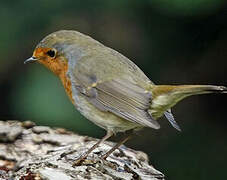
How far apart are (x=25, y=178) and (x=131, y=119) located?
0.91 metres

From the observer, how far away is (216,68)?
24.5 ft

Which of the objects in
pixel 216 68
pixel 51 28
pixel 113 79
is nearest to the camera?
pixel 113 79

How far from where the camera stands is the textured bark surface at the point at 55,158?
189 inches

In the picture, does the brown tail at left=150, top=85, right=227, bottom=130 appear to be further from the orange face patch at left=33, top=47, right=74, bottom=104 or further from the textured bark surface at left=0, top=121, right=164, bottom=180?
the orange face patch at left=33, top=47, right=74, bottom=104

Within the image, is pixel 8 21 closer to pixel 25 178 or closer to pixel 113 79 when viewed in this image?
pixel 113 79

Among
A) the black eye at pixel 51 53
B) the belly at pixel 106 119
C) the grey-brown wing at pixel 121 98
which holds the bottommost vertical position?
the belly at pixel 106 119

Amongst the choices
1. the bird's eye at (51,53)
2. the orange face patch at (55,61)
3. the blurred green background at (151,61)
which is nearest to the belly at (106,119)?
the orange face patch at (55,61)

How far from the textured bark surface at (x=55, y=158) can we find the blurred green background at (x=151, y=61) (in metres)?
0.33

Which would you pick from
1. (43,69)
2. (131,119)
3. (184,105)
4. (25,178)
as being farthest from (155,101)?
(184,105)

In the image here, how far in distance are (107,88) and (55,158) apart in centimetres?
69

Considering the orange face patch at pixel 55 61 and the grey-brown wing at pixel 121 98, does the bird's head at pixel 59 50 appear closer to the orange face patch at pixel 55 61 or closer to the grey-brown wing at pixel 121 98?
the orange face patch at pixel 55 61

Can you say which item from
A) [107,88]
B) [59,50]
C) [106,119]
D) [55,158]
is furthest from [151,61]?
[55,158]

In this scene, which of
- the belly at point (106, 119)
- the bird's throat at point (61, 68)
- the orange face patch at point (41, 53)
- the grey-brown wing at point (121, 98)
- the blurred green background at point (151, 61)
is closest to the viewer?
the grey-brown wing at point (121, 98)

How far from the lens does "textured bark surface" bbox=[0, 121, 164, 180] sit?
4801mm
